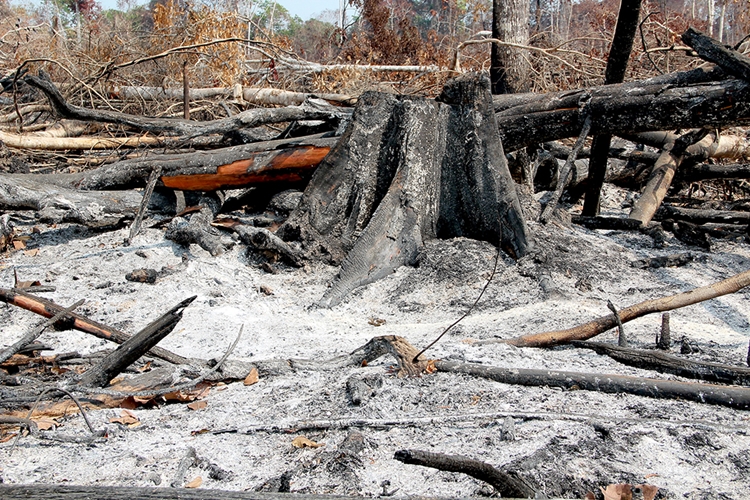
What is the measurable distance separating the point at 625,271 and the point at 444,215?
4.68 ft

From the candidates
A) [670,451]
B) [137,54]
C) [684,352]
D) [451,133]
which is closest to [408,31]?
[137,54]

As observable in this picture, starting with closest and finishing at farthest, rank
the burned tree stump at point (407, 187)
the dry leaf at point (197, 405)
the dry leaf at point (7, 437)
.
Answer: the dry leaf at point (7, 437) → the dry leaf at point (197, 405) → the burned tree stump at point (407, 187)

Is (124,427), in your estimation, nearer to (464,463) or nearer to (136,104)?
(464,463)

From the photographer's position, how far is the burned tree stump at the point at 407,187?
478cm

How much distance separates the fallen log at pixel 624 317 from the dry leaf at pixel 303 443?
1.22 metres

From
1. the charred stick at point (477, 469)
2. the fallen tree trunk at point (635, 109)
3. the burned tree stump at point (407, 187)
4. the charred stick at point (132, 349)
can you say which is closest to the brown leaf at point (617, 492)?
the charred stick at point (477, 469)

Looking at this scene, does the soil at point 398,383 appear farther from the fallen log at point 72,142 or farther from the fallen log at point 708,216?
the fallen log at point 72,142

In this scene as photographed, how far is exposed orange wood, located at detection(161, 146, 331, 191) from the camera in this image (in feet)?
19.9

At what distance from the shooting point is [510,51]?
7984 millimetres

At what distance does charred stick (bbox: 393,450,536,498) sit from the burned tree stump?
2860mm

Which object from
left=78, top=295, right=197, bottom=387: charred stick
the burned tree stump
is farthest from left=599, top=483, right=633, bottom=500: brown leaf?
the burned tree stump

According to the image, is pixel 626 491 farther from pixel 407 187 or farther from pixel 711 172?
pixel 711 172

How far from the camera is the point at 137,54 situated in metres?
10.5

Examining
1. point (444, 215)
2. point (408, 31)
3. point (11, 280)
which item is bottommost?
point (11, 280)
